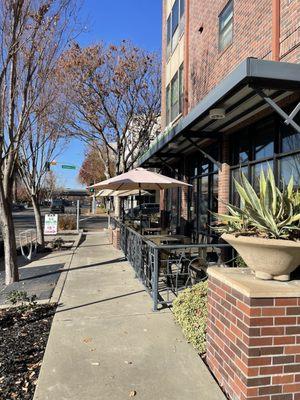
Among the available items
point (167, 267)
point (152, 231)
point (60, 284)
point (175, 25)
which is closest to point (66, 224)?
point (152, 231)

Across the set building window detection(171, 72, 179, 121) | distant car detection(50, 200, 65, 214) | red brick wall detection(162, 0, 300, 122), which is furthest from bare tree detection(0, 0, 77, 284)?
distant car detection(50, 200, 65, 214)

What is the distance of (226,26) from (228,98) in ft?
13.8

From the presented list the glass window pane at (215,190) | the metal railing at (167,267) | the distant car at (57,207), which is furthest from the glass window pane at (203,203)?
the distant car at (57,207)

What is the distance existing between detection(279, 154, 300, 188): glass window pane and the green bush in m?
2.30

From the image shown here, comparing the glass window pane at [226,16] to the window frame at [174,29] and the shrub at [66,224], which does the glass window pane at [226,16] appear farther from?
the shrub at [66,224]

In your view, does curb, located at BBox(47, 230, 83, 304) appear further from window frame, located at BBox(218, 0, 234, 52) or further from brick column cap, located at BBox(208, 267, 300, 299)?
window frame, located at BBox(218, 0, 234, 52)

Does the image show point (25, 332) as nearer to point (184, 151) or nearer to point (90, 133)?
point (184, 151)

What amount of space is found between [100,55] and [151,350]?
1796 cm

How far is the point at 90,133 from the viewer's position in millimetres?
22828

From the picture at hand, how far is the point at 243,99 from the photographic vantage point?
21.5 feet

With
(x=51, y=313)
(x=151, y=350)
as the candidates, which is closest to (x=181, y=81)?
(x=51, y=313)

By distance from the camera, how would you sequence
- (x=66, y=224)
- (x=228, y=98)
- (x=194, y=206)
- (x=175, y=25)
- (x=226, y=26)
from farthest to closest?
(x=66, y=224), (x=175, y=25), (x=194, y=206), (x=226, y=26), (x=228, y=98)

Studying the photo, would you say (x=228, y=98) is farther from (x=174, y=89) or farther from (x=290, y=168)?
(x=174, y=89)

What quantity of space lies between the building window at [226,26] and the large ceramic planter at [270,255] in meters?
7.24
